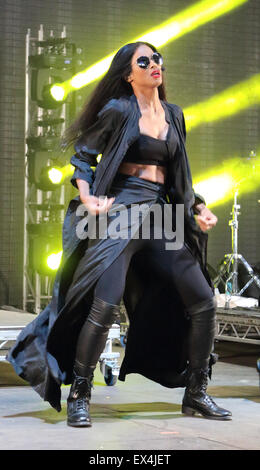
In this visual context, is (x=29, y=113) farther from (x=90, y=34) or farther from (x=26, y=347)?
(x=26, y=347)

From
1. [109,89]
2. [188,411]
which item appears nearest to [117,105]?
[109,89]

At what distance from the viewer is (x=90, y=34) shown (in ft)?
30.5

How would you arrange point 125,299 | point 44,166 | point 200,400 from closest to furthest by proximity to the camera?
point 200,400 < point 125,299 < point 44,166

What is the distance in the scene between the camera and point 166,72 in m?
9.61

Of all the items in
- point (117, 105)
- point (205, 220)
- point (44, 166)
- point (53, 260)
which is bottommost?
point (53, 260)

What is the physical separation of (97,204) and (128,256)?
0.24 meters

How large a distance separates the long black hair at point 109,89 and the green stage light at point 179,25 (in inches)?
234

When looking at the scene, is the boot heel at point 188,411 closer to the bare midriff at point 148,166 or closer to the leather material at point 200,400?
the leather material at point 200,400

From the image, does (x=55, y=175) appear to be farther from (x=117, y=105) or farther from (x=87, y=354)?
(x=87, y=354)

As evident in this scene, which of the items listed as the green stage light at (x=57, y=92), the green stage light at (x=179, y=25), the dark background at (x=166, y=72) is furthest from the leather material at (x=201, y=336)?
the green stage light at (x=179, y=25)

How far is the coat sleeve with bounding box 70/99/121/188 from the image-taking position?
121 inches

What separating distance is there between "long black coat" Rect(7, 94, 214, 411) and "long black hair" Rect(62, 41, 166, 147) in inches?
3.0

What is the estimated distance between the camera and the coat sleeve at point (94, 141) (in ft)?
10.1

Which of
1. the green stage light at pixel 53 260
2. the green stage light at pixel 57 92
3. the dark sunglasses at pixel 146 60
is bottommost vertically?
the green stage light at pixel 53 260
